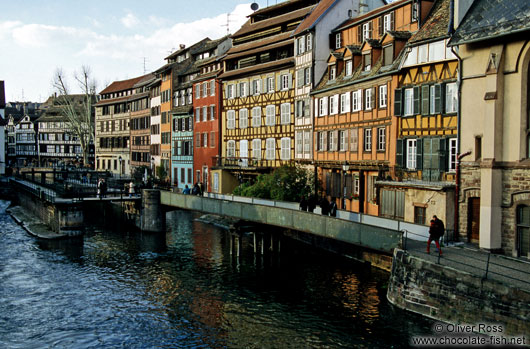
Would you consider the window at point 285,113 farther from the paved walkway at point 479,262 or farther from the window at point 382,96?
the paved walkway at point 479,262

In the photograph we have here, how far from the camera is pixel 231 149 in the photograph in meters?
52.2

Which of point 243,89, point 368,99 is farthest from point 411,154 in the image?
point 243,89

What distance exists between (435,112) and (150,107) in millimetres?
51681

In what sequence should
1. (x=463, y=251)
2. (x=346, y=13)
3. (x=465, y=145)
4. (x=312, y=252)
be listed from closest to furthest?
1. (x=463, y=251)
2. (x=465, y=145)
3. (x=312, y=252)
4. (x=346, y=13)

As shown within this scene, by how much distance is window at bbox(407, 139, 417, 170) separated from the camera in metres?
30.3

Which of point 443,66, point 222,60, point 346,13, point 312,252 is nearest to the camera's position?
point 443,66

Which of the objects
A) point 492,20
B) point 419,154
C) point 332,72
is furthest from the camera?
point 332,72

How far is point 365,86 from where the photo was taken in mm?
34844

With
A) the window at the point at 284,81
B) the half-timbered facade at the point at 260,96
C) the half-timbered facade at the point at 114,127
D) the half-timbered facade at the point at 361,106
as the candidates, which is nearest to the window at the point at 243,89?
the half-timbered facade at the point at 260,96

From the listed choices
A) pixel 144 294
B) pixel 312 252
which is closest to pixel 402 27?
pixel 312 252

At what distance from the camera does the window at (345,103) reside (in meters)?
36.8

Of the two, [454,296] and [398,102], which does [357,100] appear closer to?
[398,102]

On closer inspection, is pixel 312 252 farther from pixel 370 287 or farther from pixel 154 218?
pixel 154 218

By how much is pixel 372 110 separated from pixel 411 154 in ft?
15.7
